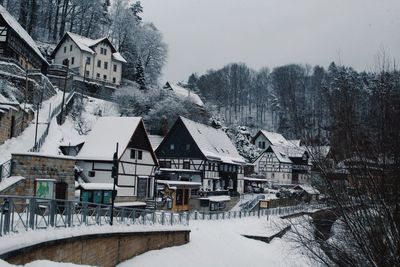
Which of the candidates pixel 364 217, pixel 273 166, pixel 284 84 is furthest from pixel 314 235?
pixel 273 166

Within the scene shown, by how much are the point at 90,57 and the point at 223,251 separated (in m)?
48.4

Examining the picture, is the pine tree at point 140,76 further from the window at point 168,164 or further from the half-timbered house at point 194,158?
the window at point 168,164

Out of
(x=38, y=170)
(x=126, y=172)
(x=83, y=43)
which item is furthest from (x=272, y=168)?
(x=38, y=170)

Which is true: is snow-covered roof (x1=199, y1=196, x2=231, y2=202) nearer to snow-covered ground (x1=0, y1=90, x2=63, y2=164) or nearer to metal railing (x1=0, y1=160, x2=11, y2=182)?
snow-covered ground (x1=0, y1=90, x2=63, y2=164)

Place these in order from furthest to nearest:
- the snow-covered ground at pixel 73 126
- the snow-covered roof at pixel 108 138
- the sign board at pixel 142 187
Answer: the sign board at pixel 142 187, the snow-covered roof at pixel 108 138, the snow-covered ground at pixel 73 126

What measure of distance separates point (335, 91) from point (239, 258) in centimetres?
1972

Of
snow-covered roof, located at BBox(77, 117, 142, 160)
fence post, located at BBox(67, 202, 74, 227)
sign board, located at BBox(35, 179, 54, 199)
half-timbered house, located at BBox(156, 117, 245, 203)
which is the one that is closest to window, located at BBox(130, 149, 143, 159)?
snow-covered roof, located at BBox(77, 117, 142, 160)

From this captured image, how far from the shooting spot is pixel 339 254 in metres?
9.35

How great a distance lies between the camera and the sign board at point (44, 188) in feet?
67.6

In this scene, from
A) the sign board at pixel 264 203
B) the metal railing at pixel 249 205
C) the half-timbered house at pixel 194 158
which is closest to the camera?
the sign board at pixel 264 203

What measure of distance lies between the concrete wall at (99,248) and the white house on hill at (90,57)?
146 ft

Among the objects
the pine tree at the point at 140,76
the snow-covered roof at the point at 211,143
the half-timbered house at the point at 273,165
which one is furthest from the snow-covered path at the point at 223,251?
the half-timbered house at the point at 273,165

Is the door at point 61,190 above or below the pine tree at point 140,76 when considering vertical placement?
below

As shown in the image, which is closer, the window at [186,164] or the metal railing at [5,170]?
the metal railing at [5,170]
